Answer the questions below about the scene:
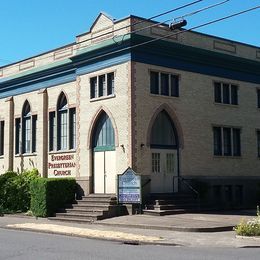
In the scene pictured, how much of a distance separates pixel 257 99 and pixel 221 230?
48.3 ft

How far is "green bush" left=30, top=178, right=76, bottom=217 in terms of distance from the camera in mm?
26547

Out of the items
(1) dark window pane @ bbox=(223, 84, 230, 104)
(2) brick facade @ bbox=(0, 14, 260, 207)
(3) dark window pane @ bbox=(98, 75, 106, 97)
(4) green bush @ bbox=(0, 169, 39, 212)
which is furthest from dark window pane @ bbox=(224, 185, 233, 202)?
(4) green bush @ bbox=(0, 169, 39, 212)

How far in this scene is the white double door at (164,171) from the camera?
88.5ft

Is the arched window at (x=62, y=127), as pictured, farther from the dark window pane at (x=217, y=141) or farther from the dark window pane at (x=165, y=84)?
the dark window pane at (x=217, y=141)

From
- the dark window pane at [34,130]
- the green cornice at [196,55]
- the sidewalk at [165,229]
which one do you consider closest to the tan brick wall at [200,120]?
the green cornice at [196,55]

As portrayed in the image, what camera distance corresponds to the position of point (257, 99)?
1288 inches

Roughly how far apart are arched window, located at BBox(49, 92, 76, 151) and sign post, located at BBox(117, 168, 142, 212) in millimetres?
5791

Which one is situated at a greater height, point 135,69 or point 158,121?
point 135,69

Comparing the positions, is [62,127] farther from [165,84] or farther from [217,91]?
[217,91]

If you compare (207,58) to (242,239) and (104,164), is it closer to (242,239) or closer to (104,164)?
(104,164)

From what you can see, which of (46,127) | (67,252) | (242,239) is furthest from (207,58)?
(67,252)

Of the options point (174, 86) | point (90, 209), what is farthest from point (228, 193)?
point (90, 209)

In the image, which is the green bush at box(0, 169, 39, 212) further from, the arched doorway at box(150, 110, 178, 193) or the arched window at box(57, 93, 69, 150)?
the arched doorway at box(150, 110, 178, 193)

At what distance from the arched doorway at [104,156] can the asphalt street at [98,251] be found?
381 inches
